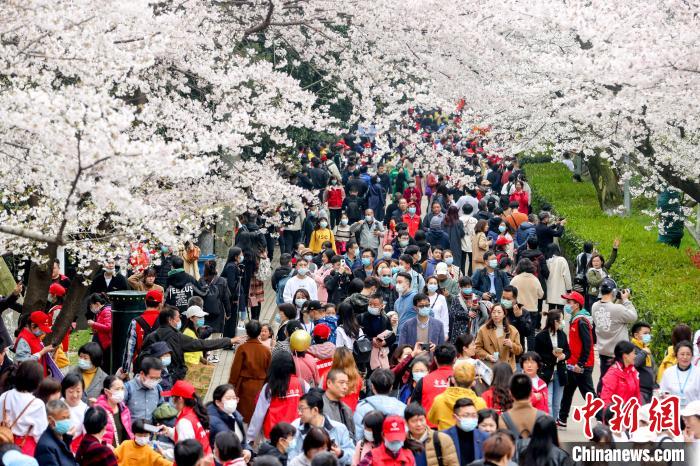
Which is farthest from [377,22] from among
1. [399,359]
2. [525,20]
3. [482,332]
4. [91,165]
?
[91,165]

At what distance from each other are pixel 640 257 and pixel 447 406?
A: 10843 millimetres

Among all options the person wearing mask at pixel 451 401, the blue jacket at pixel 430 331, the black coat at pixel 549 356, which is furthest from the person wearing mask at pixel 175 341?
the black coat at pixel 549 356

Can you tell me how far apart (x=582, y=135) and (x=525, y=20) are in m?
3.21

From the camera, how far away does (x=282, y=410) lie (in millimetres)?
10656

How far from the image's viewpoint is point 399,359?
11.8 meters

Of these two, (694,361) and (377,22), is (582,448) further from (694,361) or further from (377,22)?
(377,22)

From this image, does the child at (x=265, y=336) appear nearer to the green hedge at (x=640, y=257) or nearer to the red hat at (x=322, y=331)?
the red hat at (x=322, y=331)

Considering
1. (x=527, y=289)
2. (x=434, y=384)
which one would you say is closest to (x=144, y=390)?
(x=434, y=384)

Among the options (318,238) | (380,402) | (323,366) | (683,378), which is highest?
(380,402)

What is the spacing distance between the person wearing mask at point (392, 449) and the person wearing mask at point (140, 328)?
4.83 meters

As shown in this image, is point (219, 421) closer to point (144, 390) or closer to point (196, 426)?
point (196, 426)

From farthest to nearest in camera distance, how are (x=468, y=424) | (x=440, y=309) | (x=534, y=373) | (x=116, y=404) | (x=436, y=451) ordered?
(x=440, y=309) < (x=534, y=373) < (x=116, y=404) < (x=468, y=424) < (x=436, y=451)

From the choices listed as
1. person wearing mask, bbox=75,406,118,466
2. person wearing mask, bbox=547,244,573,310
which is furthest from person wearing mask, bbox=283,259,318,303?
person wearing mask, bbox=75,406,118,466

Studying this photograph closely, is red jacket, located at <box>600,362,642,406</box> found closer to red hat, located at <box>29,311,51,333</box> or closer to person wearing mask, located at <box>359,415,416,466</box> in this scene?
person wearing mask, located at <box>359,415,416,466</box>
